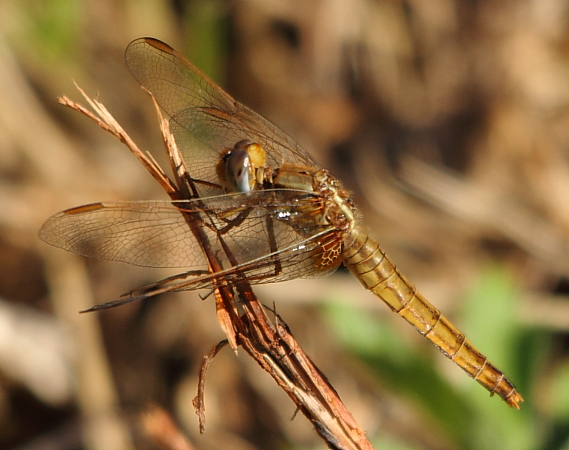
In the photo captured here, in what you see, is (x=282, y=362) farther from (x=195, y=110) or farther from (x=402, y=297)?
(x=195, y=110)

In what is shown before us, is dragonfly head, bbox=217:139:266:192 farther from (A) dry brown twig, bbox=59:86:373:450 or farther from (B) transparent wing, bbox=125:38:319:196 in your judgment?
(A) dry brown twig, bbox=59:86:373:450

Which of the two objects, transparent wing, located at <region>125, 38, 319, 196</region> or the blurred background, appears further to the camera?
the blurred background

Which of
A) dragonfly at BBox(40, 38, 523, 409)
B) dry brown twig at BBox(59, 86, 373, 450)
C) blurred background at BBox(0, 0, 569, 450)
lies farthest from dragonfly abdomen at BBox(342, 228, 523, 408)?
dry brown twig at BBox(59, 86, 373, 450)

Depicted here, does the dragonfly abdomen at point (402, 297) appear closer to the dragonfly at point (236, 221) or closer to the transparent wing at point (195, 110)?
the dragonfly at point (236, 221)

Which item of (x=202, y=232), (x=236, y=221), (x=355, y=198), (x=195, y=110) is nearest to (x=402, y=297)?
(x=236, y=221)

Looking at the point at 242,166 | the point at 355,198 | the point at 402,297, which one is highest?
the point at 355,198

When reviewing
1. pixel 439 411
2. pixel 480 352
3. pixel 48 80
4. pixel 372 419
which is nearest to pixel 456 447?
pixel 439 411

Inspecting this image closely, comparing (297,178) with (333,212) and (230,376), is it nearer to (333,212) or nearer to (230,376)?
(333,212)
